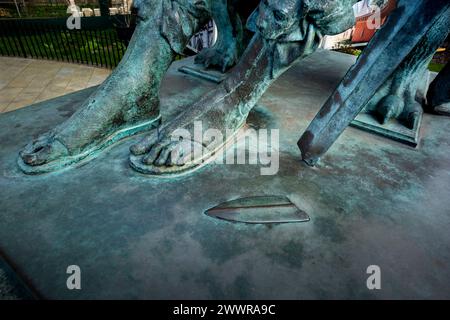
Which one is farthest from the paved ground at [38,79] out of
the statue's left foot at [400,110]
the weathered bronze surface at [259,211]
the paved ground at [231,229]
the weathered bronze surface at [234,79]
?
the statue's left foot at [400,110]

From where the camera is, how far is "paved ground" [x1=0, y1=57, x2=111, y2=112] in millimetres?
4234

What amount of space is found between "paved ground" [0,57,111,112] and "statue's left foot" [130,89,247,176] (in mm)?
3385

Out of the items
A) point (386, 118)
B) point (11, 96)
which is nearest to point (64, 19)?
point (11, 96)

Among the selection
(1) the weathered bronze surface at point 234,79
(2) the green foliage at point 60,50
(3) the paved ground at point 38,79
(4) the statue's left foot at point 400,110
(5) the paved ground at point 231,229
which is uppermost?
(1) the weathered bronze surface at point 234,79

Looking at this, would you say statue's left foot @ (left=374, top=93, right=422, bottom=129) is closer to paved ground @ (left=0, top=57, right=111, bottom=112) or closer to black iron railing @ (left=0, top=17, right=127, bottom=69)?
paved ground @ (left=0, top=57, right=111, bottom=112)

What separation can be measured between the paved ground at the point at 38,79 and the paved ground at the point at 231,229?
3084 mm

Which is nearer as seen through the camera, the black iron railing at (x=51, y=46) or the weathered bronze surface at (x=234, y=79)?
the weathered bronze surface at (x=234, y=79)

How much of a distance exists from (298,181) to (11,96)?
171 inches

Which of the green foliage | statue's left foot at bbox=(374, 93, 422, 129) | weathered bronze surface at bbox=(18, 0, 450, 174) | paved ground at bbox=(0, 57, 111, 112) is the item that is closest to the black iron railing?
the green foliage

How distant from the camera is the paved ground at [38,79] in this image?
4.23 metres

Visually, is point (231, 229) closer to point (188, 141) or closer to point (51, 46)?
point (188, 141)

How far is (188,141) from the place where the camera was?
1438 mm

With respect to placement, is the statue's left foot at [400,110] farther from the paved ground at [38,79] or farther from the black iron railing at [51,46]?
the black iron railing at [51,46]

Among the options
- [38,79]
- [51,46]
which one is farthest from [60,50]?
Answer: [38,79]
